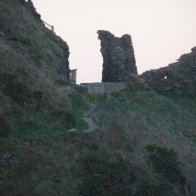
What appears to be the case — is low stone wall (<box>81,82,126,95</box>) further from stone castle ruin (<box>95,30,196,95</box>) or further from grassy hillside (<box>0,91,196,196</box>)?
grassy hillside (<box>0,91,196,196</box>)

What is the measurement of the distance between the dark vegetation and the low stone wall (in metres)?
10.2

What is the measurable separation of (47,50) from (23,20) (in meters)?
4.72

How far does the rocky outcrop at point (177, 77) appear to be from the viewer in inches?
2178

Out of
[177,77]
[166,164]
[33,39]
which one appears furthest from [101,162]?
[177,77]

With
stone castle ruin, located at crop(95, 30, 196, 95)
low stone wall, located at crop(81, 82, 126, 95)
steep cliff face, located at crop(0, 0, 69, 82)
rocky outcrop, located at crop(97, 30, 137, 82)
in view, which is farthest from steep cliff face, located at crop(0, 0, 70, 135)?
stone castle ruin, located at crop(95, 30, 196, 95)

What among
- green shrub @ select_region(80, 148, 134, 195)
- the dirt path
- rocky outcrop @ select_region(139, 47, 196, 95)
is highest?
rocky outcrop @ select_region(139, 47, 196, 95)

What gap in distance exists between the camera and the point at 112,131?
27.0m

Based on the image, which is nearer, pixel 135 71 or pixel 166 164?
pixel 166 164

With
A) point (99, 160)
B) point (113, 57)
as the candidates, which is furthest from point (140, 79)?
point (99, 160)

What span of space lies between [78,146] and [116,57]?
36521mm

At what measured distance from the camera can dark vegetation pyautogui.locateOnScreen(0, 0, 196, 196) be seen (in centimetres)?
1973

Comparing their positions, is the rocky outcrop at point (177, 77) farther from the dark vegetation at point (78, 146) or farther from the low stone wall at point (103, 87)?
the dark vegetation at point (78, 146)

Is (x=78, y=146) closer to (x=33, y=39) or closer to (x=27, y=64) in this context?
(x=27, y=64)

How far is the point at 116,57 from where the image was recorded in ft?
193
